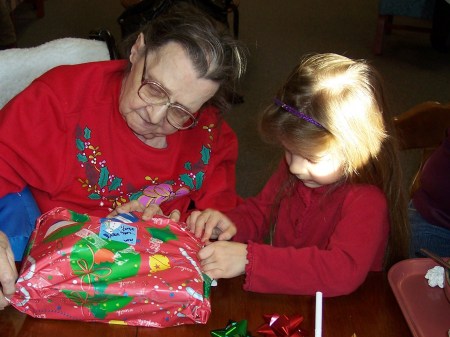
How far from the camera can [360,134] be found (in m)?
1.00

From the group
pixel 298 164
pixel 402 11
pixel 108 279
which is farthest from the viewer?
pixel 402 11

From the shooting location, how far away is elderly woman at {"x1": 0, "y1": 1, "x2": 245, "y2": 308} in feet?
3.60

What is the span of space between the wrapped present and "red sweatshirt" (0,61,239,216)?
272mm

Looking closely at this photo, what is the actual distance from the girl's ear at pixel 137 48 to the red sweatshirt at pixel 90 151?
40 millimetres

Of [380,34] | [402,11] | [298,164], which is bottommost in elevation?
[380,34]

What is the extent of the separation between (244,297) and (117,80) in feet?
1.77

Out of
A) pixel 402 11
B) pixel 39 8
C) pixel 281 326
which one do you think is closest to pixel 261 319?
pixel 281 326

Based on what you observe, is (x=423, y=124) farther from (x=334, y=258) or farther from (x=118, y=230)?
(x=118, y=230)

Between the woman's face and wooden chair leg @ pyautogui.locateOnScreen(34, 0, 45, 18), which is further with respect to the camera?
wooden chair leg @ pyautogui.locateOnScreen(34, 0, 45, 18)

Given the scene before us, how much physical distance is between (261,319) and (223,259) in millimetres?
120

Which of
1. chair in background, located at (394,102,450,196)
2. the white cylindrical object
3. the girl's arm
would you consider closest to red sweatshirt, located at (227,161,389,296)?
the girl's arm

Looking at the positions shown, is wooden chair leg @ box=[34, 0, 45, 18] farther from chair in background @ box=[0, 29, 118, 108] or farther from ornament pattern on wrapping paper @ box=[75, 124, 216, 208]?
ornament pattern on wrapping paper @ box=[75, 124, 216, 208]

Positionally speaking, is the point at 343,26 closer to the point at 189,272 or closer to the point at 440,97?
the point at 440,97

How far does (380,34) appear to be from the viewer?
3812 millimetres
